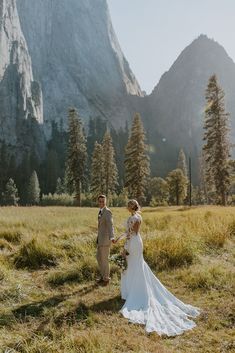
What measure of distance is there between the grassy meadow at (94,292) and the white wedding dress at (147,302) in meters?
0.26

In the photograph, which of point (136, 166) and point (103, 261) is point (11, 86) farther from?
point (103, 261)

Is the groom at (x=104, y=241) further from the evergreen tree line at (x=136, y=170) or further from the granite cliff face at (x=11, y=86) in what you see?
the granite cliff face at (x=11, y=86)

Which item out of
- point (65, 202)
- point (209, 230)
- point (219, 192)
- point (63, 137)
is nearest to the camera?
point (209, 230)

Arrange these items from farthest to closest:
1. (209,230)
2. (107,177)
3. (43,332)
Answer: (107,177) < (209,230) < (43,332)

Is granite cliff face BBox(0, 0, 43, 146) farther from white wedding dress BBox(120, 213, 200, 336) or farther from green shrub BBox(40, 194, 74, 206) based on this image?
white wedding dress BBox(120, 213, 200, 336)

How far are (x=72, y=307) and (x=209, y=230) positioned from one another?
8.44 m

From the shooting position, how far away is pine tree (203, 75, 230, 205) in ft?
155

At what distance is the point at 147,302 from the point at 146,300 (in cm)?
10

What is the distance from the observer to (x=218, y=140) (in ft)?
157

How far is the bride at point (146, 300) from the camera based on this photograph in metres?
8.90

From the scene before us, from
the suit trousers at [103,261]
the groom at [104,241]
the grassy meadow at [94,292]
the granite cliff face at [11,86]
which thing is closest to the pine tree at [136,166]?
the grassy meadow at [94,292]

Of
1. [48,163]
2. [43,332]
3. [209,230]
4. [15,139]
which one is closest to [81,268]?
[43,332]

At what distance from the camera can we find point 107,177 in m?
70.7

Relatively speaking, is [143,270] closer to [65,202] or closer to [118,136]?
[65,202]
